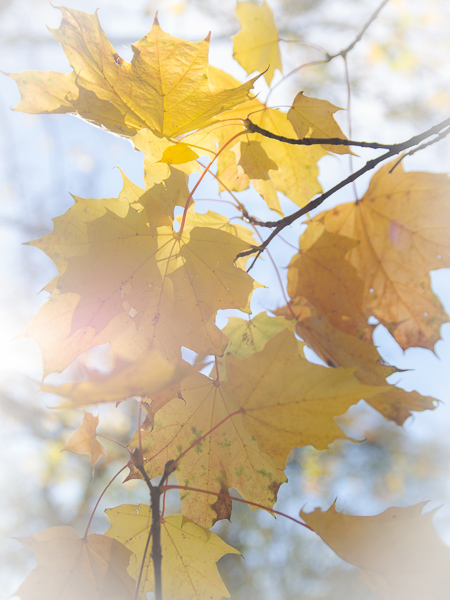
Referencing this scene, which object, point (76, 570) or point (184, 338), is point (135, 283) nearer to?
point (184, 338)

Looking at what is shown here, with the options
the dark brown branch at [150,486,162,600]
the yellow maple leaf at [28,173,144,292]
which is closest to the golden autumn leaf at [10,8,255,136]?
the yellow maple leaf at [28,173,144,292]

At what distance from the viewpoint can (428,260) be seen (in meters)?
0.76

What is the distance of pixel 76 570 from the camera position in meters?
0.56

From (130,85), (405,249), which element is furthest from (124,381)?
(405,249)

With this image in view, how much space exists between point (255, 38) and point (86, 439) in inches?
30.8

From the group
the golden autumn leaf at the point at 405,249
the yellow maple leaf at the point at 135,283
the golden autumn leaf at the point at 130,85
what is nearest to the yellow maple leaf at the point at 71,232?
the yellow maple leaf at the point at 135,283

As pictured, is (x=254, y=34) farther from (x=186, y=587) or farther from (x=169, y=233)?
(x=186, y=587)

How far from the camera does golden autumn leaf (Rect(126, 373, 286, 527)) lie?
58 centimetres

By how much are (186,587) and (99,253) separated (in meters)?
0.51

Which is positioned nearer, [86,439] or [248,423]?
[248,423]

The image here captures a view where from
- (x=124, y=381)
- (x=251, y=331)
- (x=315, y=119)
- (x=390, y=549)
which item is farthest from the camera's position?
(x=251, y=331)

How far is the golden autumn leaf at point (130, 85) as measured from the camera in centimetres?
52

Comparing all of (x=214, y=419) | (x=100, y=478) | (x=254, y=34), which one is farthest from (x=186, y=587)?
(x=100, y=478)

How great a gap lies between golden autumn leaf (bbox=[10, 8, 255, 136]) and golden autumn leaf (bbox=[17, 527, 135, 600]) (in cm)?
57
